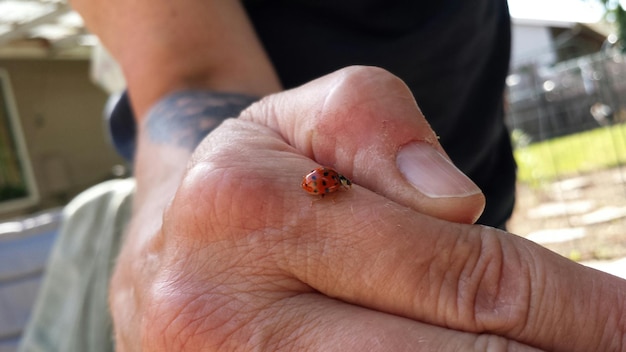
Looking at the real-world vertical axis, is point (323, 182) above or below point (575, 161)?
above

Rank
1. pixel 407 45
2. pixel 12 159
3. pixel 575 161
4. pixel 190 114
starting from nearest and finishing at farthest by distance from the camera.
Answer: pixel 190 114
pixel 407 45
pixel 575 161
pixel 12 159

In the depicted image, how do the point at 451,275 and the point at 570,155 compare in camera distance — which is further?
the point at 570,155

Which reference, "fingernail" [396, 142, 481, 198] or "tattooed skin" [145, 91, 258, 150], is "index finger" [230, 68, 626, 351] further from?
"tattooed skin" [145, 91, 258, 150]

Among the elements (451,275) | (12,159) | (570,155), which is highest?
(451,275)

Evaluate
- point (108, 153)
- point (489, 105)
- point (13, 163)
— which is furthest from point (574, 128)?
point (489, 105)

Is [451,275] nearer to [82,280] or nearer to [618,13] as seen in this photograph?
[82,280]

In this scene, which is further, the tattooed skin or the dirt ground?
the dirt ground

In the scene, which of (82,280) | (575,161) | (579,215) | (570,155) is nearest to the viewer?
(82,280)

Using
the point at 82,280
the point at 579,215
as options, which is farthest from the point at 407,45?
the point at 579,215

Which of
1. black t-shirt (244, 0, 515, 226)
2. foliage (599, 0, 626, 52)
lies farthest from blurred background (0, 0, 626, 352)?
black t-shirt (244, 0, 515, 226)
